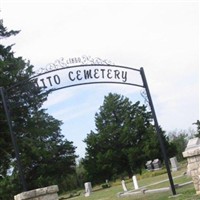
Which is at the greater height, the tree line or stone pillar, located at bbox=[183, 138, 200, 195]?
the tree line

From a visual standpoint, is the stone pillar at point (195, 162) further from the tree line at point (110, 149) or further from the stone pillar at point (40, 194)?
the tree line at point (110, 149)

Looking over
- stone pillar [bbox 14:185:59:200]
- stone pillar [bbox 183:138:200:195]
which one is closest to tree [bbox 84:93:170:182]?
stone pillar [bbox 183:138:200:195]

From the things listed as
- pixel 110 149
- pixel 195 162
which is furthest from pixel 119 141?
pixel 195 162

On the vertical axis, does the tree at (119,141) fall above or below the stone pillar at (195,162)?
above

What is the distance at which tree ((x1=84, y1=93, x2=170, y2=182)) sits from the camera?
4638 centimetres

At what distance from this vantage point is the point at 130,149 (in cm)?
4650

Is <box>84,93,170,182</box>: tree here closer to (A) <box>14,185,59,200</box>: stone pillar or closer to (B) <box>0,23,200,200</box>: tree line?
(B) <box>0,23,200,200</box>: tree line

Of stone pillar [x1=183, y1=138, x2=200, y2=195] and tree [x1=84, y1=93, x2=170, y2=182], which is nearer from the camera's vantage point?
stone pillar [x1=183, y1=138, x2=200, y2=195]

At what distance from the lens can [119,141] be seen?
160 feet

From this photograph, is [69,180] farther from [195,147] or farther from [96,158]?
[195,147]

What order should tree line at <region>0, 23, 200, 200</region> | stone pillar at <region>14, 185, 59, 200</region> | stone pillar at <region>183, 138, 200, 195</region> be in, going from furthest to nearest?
tree line at <region>0, 23, 200, 200</region>
stone pillar at <region>183, 138, 200, 195</region>
stone pillar at <region>14, 185, 59, 200</region>

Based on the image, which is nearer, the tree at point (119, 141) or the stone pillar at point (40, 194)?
the stone pillar at point (40, 194)

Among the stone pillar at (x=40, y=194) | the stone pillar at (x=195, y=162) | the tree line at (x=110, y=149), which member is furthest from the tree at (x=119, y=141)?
the stone pillar at (x=40, y=194)

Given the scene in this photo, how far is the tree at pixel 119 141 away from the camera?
4638cm
